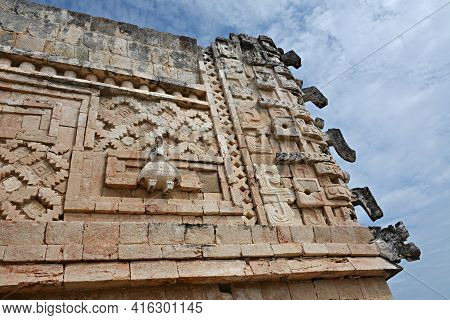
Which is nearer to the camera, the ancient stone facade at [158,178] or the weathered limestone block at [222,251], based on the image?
the ancient stone facade at [158,178]

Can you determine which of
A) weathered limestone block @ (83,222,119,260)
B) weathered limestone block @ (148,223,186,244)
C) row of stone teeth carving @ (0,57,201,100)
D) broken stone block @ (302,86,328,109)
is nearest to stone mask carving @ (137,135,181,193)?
weathered limestone block @ (148,223,186,244)

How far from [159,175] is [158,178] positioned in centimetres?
4

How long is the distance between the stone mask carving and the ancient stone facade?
0.02m

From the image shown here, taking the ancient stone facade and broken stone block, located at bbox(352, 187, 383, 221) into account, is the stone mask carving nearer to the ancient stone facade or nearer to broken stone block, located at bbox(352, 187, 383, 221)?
the ancient stone facade

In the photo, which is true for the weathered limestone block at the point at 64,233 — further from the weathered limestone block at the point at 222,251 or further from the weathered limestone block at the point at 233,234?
the weathered limestone block at the point at 233,234

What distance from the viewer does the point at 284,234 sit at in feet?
12.8

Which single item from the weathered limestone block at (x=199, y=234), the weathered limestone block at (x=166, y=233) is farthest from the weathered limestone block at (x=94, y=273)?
the weathered limestone block at (x=199, y=234)

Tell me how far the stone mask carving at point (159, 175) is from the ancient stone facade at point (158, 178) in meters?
0.02

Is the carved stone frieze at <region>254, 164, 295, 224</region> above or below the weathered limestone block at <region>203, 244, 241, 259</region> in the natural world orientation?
above

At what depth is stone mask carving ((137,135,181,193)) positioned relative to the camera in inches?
155

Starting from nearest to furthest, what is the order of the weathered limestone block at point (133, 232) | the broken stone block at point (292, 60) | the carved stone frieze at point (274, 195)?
the weathered limestone block at point (133, 232) → the carved stone frieze at point (274, 195) → the broken stone block at point (292, 60)

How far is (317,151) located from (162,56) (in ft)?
10.3

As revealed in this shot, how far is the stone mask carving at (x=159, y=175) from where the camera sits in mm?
3938
